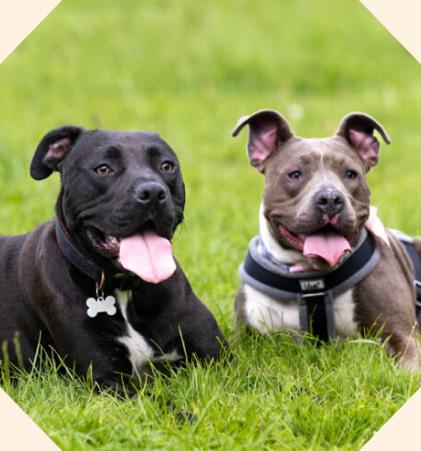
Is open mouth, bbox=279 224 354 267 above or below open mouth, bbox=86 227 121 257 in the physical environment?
below

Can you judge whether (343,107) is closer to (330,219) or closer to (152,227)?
(330,219)

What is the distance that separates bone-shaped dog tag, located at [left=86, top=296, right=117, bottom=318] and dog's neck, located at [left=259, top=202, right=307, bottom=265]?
1.33m

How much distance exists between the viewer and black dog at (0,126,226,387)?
4.67 metres

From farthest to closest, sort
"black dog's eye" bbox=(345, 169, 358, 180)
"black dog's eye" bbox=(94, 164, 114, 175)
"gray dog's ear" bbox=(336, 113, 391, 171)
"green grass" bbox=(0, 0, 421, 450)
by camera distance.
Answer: "gray dog's ear" bbox=(336, 113, 391, 171) < "black dog's eye" bbox=(345, 169, 358, 180) < "black dog's eye" bbox=(94, 164, 114, 175) < "green grass" bbox=(0, 0, 421, 450)

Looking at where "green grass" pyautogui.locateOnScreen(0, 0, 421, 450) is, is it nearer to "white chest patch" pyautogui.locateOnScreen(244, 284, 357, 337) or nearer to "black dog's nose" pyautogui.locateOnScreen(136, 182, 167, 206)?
"white chest patch" pyautogui.locateOnScreen(244, 284, 357, 337)

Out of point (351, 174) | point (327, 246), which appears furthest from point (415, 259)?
point (327, 246)

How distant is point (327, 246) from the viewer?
5484mm

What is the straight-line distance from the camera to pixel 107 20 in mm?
15391

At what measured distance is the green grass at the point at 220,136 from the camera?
172 inches

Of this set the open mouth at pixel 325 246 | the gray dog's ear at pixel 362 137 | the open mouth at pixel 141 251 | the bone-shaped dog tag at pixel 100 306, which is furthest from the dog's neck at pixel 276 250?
the bone-shaped dog tag at pixel 100 306

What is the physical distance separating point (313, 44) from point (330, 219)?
409 inches

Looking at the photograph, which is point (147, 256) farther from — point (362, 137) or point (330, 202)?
point (362, 137)

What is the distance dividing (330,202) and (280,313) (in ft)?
2.94

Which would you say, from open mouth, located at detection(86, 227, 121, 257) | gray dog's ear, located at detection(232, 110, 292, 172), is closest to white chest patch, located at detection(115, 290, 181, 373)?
open mouth, located at detection(86, 227, 121, 257)
